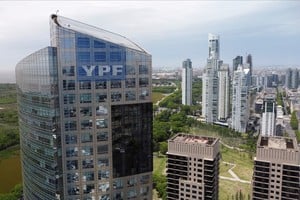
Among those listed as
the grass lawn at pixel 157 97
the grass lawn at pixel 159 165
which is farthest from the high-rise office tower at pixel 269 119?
the grass lawn at pixel 157 97

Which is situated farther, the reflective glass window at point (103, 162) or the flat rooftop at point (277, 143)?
the flat rooftop at point (277, 143)

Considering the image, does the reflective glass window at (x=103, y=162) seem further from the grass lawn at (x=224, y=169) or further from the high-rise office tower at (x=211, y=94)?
the high-rise office tower at (x=211, y=94)

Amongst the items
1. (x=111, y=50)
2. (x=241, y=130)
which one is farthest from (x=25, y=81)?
(x=241, y=130)

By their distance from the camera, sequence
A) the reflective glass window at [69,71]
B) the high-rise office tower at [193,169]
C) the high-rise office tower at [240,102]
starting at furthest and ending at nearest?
1. the high-rise office tower at [240,102]
2. the high-rise office tower at [193,169]
3. the reflective glass window at [69,71]

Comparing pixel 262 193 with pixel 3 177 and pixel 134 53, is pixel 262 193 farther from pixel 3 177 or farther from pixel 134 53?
pixel 3 177

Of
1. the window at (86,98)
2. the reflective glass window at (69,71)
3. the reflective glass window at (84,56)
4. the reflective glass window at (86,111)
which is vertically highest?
the reflective glass window at (84,56)

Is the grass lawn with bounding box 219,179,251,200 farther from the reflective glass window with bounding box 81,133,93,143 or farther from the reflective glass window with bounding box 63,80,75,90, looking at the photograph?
the reflective glass window with bounding box 63,80,75,90
